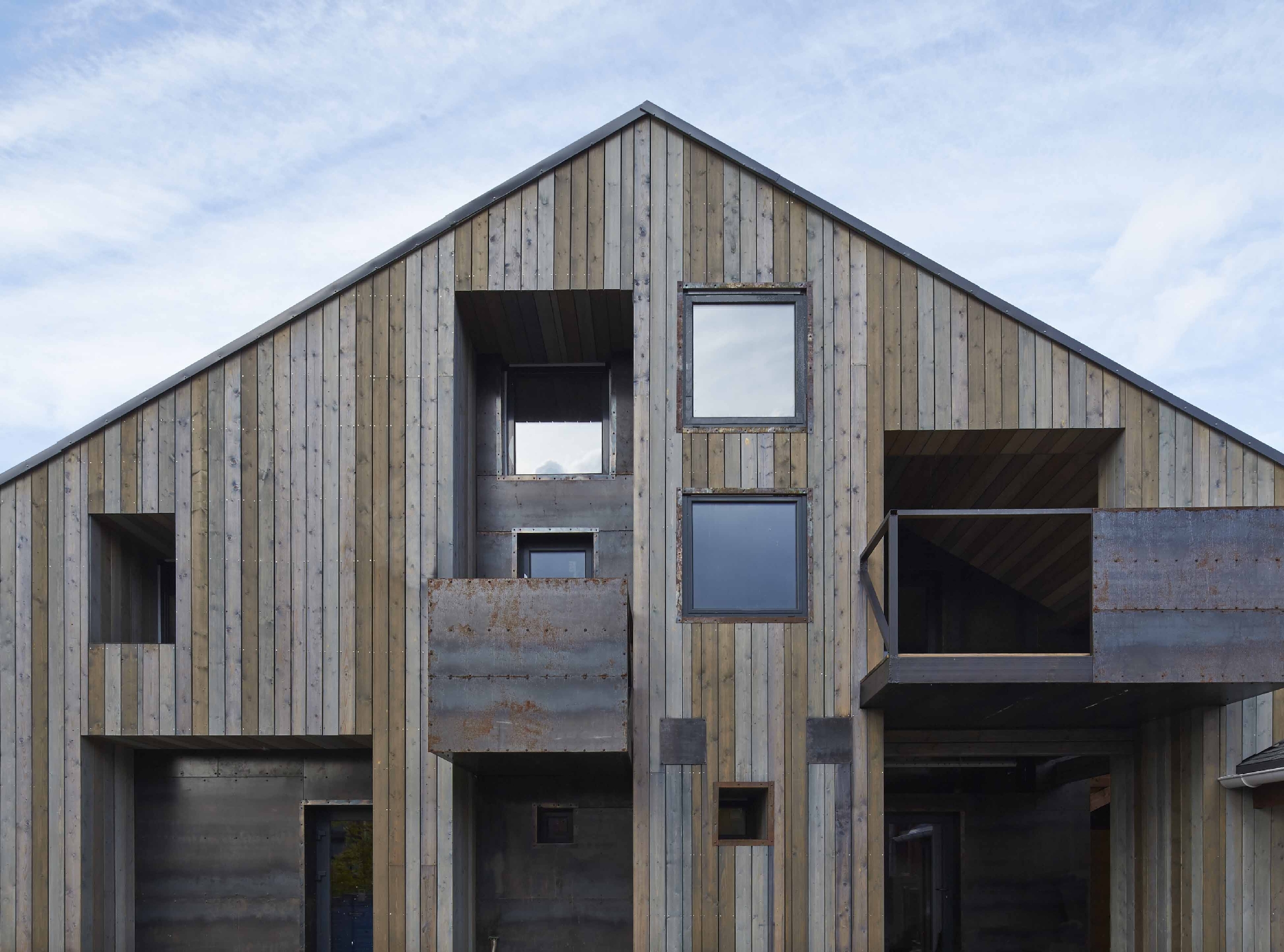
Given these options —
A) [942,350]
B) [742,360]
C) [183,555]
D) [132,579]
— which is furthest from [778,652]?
[132,579]

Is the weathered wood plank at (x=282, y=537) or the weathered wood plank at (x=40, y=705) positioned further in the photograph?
the weathered wood plank at (x=282, y=537)

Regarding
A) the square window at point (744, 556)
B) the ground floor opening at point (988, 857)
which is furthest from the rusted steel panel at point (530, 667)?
the ground floor opening at point (988, 857)

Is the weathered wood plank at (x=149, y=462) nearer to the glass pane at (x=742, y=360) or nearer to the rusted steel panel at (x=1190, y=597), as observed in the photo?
the glass pane at (x=742, y=360)

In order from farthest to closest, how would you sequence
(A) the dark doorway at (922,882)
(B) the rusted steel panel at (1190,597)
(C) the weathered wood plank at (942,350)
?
(A) the dark doorway at (922,882) → (C) the weathered wood plank at (942,350) → (B) the rusted steel panel at (1190,597)

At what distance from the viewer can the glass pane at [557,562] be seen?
33.5 ft

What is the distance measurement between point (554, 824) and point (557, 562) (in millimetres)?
2709

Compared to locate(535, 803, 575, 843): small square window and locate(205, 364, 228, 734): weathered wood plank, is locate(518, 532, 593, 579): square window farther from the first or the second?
locate(205, 364, 228, 734): weathered wood plank

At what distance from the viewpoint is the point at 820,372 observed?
8.77 m

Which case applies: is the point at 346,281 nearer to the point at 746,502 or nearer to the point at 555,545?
the point at 555,545

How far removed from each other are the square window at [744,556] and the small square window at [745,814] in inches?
58.9

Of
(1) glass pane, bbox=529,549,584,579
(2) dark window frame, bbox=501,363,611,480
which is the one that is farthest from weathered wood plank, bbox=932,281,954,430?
(1) glass pane, bbox=529,549,584,579

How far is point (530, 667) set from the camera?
7426mm

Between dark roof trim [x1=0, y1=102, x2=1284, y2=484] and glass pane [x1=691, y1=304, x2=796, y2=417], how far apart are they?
1114 mm

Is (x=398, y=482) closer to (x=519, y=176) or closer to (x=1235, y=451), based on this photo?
(x=519, y=176)
